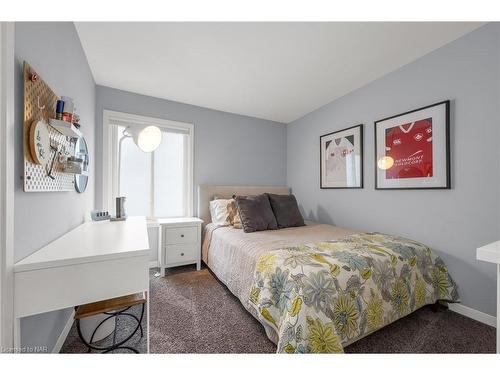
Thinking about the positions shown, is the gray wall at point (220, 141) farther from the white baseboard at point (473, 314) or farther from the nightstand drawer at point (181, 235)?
the white baseboard at point (473, 314)

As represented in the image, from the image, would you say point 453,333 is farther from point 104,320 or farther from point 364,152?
point 104,320

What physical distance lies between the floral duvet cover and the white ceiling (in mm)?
1677

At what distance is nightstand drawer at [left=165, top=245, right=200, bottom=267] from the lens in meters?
2.42

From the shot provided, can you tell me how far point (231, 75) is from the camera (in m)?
2.17

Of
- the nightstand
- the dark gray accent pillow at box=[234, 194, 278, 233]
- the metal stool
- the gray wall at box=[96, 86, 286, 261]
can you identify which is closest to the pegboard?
the metal stool

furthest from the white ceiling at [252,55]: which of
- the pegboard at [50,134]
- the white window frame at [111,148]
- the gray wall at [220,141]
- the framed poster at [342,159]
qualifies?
the pegboard at [50,134]

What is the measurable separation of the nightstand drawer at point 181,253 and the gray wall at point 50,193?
980 millimetres

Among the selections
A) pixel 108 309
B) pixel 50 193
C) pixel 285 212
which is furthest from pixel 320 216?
pixel 50 193

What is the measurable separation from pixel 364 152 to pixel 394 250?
1.23m

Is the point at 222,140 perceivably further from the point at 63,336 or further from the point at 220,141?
the point at 63,336

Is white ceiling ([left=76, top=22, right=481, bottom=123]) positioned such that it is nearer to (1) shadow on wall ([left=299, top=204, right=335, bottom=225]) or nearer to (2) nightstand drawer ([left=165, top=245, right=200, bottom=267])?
(1) shadow on wall ([left=299, top=204, right=335, bottom=225])

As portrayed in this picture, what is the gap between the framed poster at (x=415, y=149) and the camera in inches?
68.3
